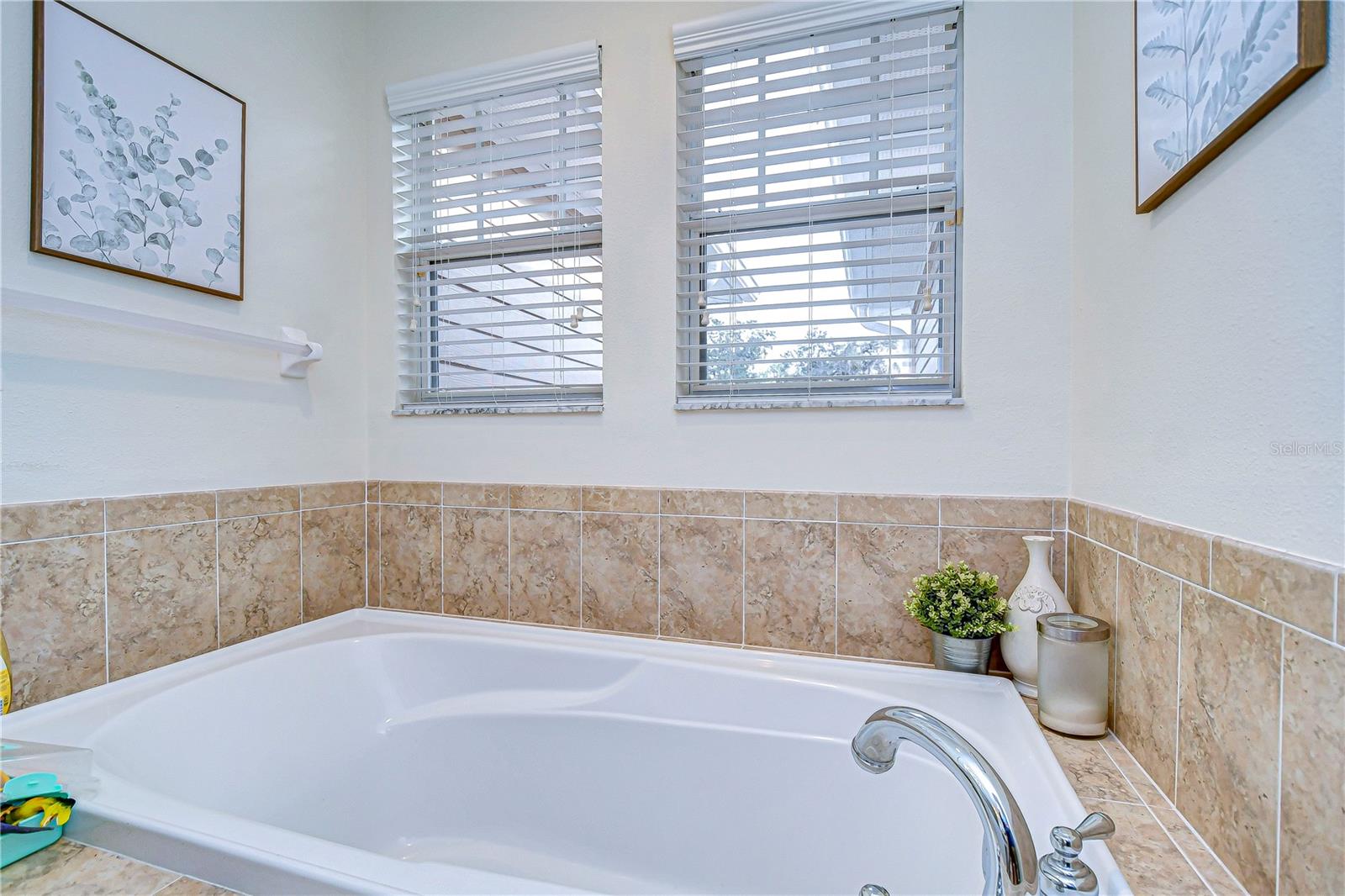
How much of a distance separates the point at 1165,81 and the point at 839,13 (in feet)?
2.81

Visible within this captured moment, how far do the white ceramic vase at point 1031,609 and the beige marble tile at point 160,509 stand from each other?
1.93 meters

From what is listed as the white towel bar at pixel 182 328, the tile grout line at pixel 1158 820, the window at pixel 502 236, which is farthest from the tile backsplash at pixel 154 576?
the tile grout line at pixel 1158 820

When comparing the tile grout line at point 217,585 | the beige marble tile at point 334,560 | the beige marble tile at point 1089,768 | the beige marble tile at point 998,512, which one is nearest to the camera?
the beige marble tile at point 1089,768

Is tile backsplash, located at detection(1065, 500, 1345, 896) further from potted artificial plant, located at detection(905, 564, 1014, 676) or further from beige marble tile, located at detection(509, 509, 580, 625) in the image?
beige marble tile, located at detection(509, 509, 580, 625)

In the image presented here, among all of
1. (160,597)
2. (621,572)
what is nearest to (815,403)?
(621,572)

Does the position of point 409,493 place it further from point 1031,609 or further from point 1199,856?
point 1199,856

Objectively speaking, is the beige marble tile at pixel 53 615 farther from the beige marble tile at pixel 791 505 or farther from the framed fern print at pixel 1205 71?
the framed fern print at pixel 1205 71

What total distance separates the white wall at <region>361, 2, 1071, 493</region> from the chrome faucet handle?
0.93 meters

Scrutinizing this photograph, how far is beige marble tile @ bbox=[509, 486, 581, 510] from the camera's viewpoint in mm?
1756

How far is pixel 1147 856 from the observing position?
2.49 ft

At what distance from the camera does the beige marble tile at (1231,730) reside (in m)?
0.67

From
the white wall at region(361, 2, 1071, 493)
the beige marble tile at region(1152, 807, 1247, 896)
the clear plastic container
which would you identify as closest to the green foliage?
the white wall at region(361, 2, 1071, 493)

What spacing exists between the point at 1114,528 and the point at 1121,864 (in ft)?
1.91

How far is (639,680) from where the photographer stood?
1.51 meters
